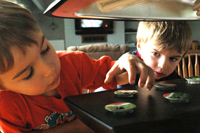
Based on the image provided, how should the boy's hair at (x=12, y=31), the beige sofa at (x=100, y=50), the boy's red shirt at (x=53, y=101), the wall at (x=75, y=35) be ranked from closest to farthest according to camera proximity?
1. the boy's hair at (x=12, y=31)
2. the boy's red shirt at (x=53, y=101)
3. the beige sofa at (x=100, y=50)
4. the wall at (x=75, y=35)

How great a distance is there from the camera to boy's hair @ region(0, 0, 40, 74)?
0.41 m

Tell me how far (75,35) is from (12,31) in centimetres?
595

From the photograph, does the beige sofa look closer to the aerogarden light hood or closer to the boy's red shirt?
the boy's red shirt

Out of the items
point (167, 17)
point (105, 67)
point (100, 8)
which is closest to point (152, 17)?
point (167, 17)

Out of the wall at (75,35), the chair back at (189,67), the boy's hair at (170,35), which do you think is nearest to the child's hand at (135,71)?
the boy's hair at (170,35)

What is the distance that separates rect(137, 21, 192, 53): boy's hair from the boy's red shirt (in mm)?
248

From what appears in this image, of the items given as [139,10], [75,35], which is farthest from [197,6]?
[75,35]

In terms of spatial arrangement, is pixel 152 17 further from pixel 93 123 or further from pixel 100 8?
pixel 93 123

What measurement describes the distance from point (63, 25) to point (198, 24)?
13.1 ft

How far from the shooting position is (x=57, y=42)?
6094 mm

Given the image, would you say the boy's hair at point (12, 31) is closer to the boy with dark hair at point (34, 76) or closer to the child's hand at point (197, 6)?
the boy with dark hair at point (34, 76)

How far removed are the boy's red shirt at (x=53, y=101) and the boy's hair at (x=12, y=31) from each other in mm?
161

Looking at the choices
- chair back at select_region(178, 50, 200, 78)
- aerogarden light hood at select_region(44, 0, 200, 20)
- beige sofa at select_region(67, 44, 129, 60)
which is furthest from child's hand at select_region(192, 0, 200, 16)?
beige sofa at select_region(67, 44, 129, 60)

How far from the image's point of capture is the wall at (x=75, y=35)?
6215 millimetres
